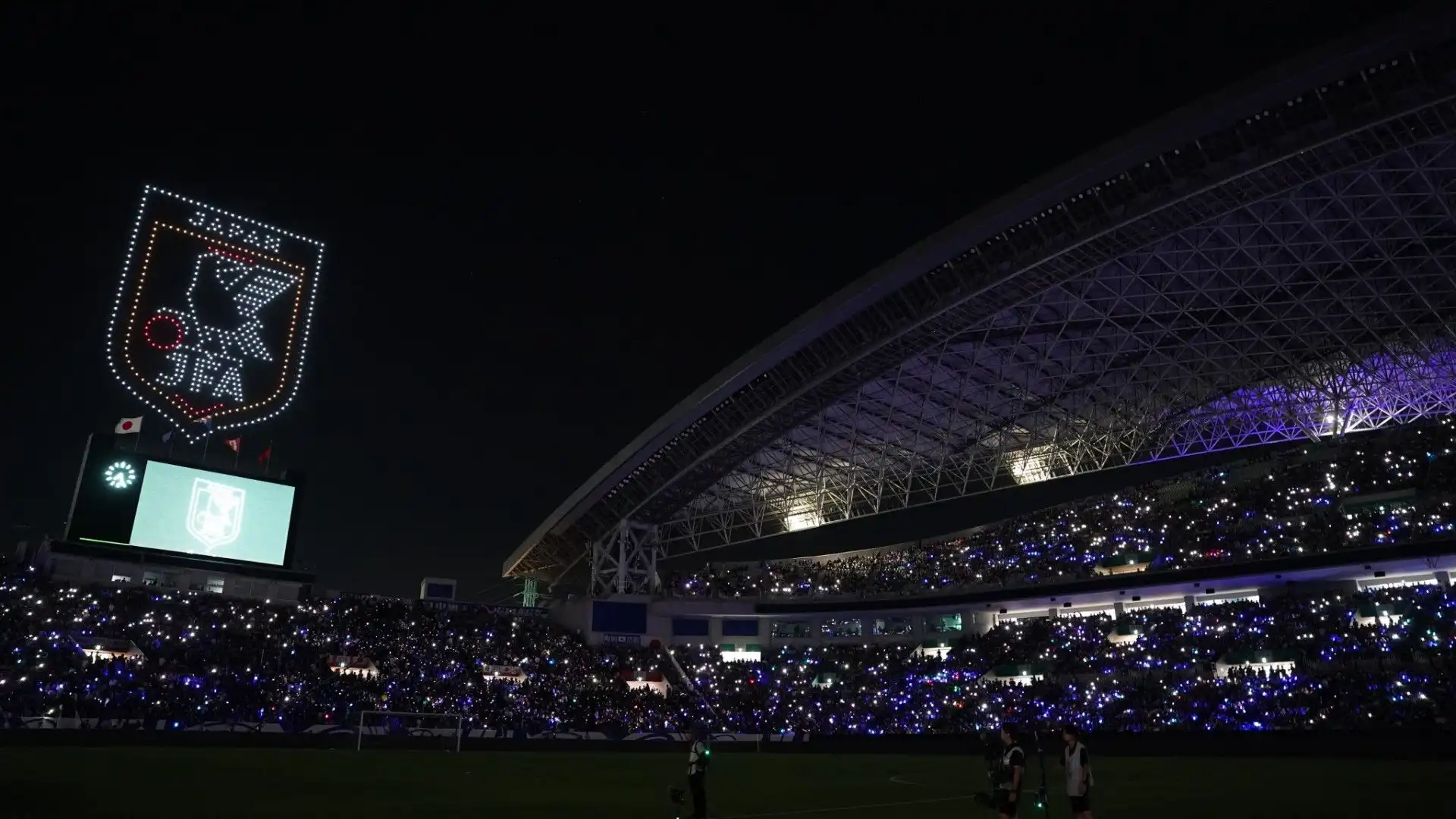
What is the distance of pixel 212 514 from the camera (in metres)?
46.1

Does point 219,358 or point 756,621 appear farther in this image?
point 756,621

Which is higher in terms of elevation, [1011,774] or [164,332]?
[164,332]

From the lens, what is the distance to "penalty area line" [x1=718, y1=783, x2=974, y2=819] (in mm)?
15454

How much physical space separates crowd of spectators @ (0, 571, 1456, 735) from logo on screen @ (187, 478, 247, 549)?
444cm

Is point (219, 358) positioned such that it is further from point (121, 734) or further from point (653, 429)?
point (653, 429)

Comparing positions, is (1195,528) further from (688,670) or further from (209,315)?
(209,315)

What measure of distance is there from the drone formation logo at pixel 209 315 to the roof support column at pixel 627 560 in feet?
77.9

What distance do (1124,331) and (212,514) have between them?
45.0 meters

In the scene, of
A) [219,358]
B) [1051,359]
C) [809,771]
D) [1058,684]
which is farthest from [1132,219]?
[219,358]

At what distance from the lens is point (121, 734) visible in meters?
34.7

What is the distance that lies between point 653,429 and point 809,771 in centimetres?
2773

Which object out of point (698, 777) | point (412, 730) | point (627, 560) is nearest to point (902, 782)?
point (698, 777)

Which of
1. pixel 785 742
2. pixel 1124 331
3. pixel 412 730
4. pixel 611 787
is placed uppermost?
pixel 1124 331

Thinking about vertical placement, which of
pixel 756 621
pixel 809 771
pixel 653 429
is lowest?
pixel 809 771
